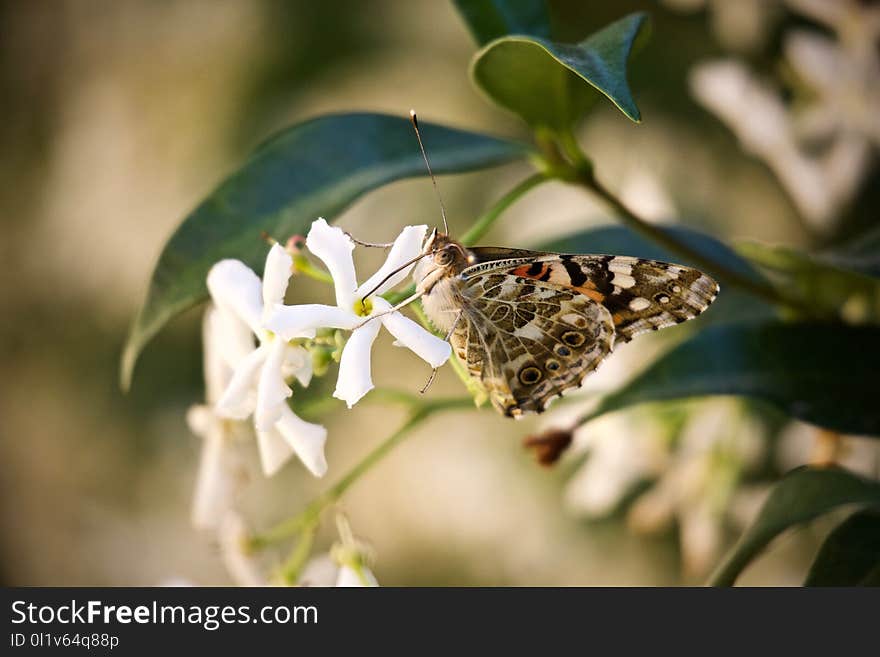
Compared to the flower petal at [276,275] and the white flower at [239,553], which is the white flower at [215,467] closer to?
the white flower at [239,553]

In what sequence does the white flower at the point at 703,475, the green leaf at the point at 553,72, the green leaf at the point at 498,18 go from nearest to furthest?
the green leaf at the point at 553,72 → the green leaf at the point at 498,18 → the white flower at the point at 703,475

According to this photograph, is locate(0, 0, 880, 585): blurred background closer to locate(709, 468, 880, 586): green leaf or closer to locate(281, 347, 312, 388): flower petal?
locate(709, 468, 880, 586): green leaf

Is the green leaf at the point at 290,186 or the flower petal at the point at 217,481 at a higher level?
the green leaf at the point at 290,186

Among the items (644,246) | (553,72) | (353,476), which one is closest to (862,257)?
(644,246)

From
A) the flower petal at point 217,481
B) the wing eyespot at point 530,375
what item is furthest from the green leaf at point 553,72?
the flower petal at point 217,481
